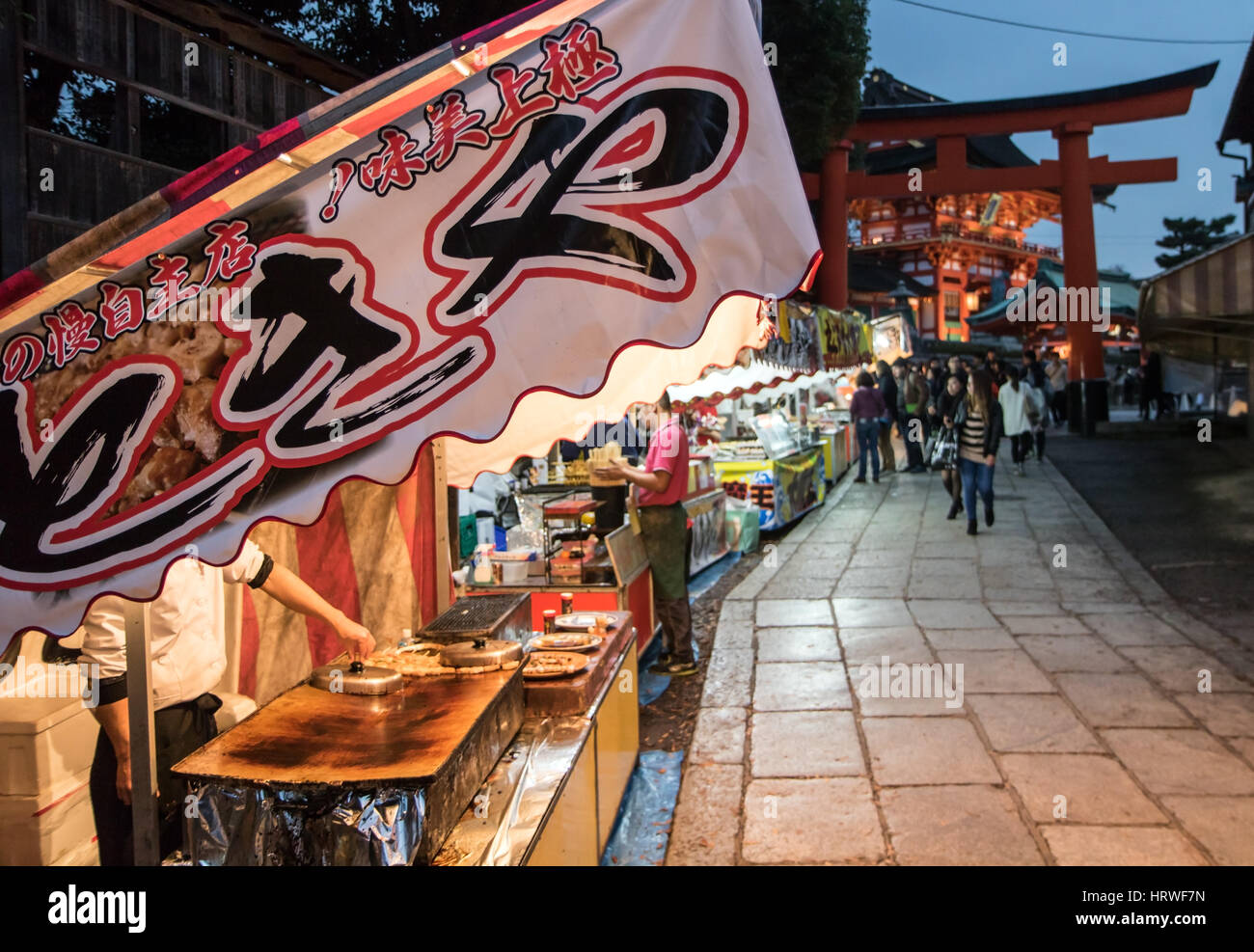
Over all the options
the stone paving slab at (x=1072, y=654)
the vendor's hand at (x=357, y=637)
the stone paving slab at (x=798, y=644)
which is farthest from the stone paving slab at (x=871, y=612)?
the vendor's hand at (x=357, y=637)

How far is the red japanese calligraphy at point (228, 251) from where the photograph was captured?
6.34 feet

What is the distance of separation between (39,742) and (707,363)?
2659 mm

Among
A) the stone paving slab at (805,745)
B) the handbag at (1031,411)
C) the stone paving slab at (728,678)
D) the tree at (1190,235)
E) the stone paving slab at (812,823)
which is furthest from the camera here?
the tree at (1190,235)

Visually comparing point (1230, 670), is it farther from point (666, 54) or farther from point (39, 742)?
point (39, 742)

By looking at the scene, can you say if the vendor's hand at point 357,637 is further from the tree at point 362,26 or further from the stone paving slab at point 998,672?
the tree at point 362,26

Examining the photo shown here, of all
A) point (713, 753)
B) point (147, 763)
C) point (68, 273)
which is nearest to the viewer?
point (68, 273)

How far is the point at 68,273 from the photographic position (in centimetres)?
207

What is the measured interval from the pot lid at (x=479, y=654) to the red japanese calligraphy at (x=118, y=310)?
5.00 feet

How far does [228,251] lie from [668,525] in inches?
173

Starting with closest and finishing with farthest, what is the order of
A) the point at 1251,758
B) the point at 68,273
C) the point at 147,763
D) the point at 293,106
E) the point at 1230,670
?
the point at 68,273
the point at 147,763
the point at 1251,758
the point at 1230,670
the point at 293,106

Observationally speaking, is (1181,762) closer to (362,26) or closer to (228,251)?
(228,251)

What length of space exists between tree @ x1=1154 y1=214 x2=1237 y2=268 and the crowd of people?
99.8ft

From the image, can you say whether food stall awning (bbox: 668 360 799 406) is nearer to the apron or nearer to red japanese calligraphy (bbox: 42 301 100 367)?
the apron
